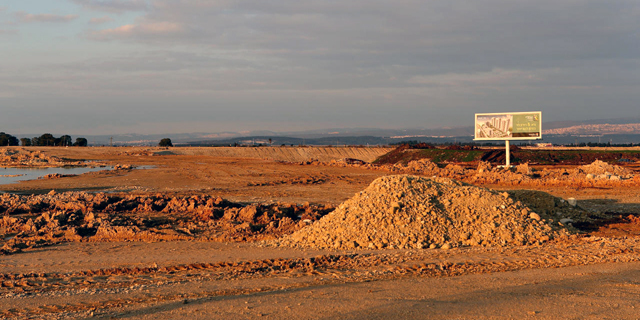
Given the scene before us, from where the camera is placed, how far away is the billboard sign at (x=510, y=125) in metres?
35.0

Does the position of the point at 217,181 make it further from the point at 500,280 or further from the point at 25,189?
the point at 500,280

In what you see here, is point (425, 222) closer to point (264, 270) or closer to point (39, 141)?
point (264, 270)

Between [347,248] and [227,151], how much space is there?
63.4 m

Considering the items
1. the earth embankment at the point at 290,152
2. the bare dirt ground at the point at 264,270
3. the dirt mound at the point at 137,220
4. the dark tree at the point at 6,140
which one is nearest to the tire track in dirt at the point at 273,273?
the bare dirt ground at the point at 264,270

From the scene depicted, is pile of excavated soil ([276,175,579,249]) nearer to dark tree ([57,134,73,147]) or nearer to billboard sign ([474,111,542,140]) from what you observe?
billboard sign ([474,111,542,140])

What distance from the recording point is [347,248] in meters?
10.8

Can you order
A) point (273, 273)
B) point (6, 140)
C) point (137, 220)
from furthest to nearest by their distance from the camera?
point (6, 140) < point (137, 220) < point (273, 273)

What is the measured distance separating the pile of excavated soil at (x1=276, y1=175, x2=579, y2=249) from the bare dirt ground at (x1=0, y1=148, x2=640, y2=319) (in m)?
0.34

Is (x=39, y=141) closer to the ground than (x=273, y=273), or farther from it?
farther from it

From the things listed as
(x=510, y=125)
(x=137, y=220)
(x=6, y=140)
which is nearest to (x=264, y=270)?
(x=137, y=220)

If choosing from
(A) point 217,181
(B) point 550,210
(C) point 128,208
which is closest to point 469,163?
(A) point 217,181

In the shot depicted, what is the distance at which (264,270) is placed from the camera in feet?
29.5

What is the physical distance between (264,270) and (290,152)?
62194 mm

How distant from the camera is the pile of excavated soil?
35.9ft
